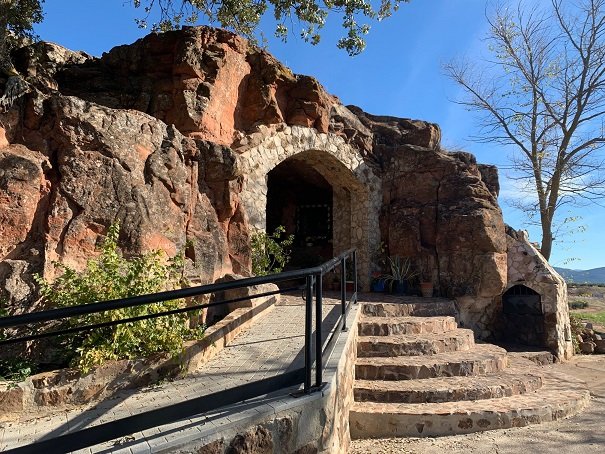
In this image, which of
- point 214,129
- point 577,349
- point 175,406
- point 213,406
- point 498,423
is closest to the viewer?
point 175,406

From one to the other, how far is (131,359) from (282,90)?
610 centimetres

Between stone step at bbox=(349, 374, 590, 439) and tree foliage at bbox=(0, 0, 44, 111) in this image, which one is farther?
tree foliage at bbox=(0, 0, 44, 111)

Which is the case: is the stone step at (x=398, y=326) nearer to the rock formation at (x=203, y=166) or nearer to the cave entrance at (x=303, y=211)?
the rock formation at (x=203, y=166)

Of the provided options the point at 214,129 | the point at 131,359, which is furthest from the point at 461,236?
the point at 131,359

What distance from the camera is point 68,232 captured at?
3.64m

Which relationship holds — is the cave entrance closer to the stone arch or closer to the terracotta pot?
the stone arch

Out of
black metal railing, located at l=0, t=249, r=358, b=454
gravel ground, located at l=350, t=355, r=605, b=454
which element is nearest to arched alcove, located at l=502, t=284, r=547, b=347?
gravel ground, located at l=350, t=355, r=605, b=454

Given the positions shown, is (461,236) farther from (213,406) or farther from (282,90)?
(213,406)

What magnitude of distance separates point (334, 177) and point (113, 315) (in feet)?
23.4

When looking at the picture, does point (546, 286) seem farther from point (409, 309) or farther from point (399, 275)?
point (409, 309)

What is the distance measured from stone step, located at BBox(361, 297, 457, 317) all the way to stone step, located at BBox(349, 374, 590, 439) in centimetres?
198

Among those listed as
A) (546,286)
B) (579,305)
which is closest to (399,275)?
(546,286)

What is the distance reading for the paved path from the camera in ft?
6.46

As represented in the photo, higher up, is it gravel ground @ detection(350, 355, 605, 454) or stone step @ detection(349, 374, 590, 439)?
stone step @ detection(349, 374, 590, 439)
